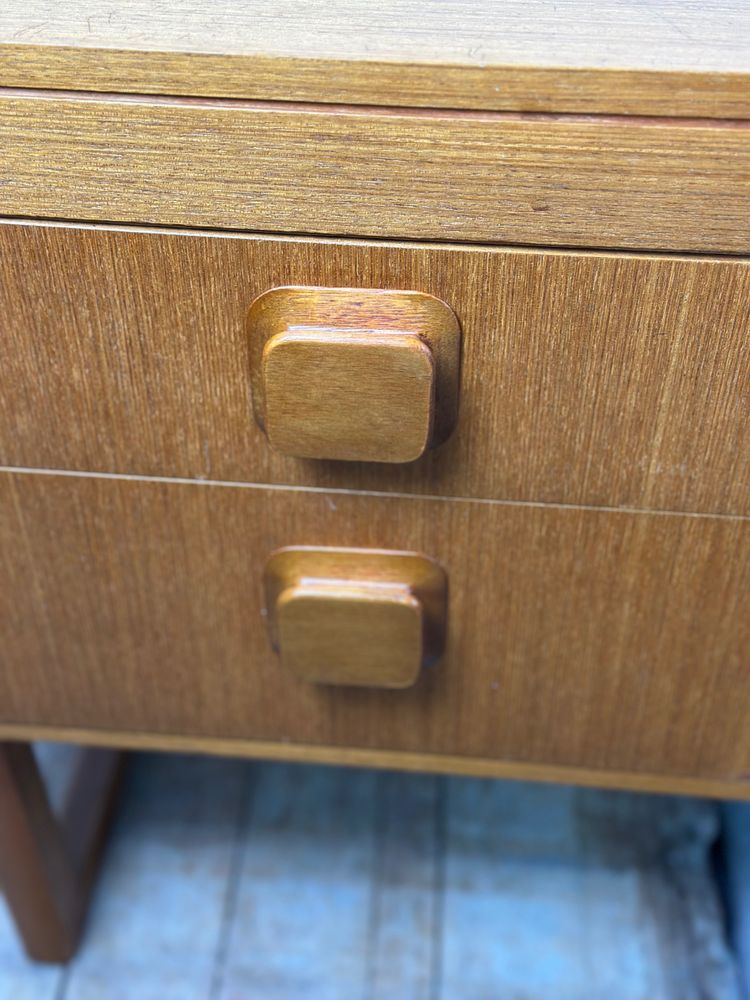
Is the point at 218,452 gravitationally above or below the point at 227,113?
below

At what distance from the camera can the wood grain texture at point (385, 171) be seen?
12.1 inches

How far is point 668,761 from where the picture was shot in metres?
0.47

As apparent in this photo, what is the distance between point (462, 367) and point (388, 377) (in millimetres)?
33

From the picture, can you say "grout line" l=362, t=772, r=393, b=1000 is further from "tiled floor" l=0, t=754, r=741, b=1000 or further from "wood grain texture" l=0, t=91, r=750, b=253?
"wood grain texture" l=0, t=91, r=750, b=253

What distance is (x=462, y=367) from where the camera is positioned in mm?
355

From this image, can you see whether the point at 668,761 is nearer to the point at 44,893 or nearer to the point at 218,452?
the point at 218,452

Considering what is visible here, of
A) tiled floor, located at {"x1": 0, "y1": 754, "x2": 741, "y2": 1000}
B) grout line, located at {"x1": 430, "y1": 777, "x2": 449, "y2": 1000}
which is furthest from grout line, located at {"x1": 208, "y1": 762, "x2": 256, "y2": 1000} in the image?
grout line, located at {"x1": 430, "y1": 777, "x2": 449, "y2": 1000}

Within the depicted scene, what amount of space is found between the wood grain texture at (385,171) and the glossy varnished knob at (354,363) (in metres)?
0.03

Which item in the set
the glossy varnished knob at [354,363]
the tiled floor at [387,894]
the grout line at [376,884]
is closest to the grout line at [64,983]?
the tiled floor at [387,894]

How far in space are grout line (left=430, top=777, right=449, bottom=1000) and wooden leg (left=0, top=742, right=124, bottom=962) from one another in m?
0.25

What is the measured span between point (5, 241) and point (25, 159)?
0.03 m

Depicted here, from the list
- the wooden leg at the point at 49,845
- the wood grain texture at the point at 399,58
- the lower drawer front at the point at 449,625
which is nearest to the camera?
the wood grain texture at the point at 399,58

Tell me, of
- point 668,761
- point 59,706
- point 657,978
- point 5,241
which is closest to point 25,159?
point 5,241

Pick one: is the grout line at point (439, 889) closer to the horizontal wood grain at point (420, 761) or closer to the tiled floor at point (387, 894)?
the tiled floor at point (387, 894)
